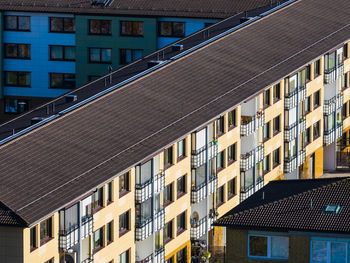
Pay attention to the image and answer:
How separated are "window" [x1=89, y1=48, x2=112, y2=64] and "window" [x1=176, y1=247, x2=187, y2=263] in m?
49.4

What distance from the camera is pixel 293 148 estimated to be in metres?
129

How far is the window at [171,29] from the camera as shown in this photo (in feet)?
505

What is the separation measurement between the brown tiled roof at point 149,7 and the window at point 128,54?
384 centimetres

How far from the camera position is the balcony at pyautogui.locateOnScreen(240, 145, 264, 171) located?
11806 centimetres

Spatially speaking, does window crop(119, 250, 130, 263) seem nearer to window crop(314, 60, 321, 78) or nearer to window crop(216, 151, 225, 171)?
window crop(216, 151, 225, 171)

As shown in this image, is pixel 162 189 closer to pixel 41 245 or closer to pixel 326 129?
pixel 41 245

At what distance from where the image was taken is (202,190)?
360 feet

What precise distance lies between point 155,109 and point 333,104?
3279 centimetres

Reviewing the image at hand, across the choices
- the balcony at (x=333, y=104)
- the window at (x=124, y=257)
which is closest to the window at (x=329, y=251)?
the window at (x=124, y=257)

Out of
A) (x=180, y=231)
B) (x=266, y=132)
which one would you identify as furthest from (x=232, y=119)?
(x=180, y=231)

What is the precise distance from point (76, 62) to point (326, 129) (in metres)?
31.0

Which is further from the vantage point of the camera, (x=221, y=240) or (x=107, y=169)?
(x=221, y=240)

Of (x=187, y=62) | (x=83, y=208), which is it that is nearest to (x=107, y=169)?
(x=83, y=208)

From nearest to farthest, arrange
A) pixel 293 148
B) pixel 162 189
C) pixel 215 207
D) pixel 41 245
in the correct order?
pixel 41 245 < pixel 162 189 < pixel 215 207 < pixel 293 148
